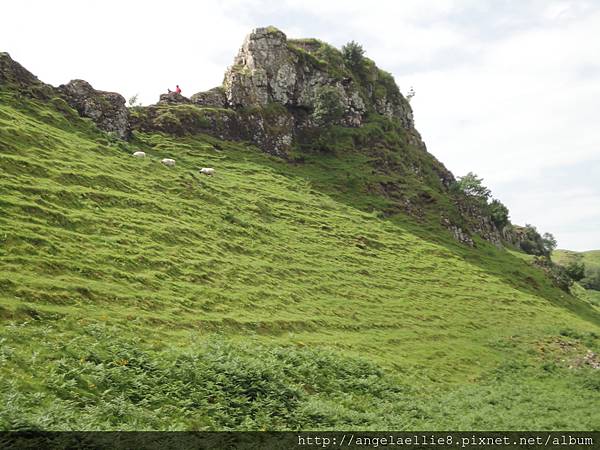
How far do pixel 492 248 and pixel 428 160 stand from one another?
107ft

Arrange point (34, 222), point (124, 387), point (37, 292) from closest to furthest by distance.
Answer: point (124, 387)
point (37, 292)
point (34, 222)

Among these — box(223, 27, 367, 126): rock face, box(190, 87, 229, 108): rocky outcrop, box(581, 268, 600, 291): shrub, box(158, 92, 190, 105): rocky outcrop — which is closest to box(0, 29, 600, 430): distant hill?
box(190, 87, 229, 108): rocky outcrop

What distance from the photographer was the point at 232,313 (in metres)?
30.6

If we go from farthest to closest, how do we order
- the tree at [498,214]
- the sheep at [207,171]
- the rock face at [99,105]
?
the tree at [498,214] → the rock face at [99,105] → the sheep at [207,171]

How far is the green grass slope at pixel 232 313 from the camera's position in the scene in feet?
61.3

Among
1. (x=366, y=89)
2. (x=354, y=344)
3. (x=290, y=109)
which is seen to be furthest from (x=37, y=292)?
(x=366, y=89)

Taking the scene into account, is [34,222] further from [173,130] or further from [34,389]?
[173,130]

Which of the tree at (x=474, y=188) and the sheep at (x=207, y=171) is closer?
the sheep at (x=207, y=171)

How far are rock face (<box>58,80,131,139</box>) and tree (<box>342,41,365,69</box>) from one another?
60.2 metres

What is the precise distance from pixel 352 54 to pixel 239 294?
292 ft

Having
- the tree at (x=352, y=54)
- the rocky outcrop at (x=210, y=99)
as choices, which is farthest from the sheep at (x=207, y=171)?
the tree at (x=352, y=54)

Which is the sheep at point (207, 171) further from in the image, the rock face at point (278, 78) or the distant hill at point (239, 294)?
the rock face at point (278, 78)

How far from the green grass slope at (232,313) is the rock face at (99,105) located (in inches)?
167

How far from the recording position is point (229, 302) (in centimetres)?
3206
